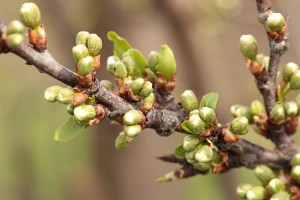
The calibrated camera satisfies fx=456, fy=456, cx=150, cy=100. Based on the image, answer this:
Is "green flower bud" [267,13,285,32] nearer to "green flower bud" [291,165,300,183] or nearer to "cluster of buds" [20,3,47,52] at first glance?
"green flower bud" [291,165,300,183]

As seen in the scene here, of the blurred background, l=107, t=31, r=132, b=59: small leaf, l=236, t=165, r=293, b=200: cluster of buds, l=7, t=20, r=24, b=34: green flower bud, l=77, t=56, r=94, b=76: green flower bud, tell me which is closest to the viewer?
l=7, t=20, r=24, b=34: green flower bud

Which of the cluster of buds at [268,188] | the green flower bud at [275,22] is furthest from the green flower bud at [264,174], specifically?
the green flower bud at [275,22]

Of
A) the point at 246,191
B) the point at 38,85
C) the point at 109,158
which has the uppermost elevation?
the point at 38,85

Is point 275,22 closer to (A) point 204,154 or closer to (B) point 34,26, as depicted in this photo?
(A) point 204,154

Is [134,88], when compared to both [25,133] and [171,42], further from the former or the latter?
[25,133]

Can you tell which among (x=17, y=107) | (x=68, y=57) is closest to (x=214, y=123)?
(x=68, y=57)

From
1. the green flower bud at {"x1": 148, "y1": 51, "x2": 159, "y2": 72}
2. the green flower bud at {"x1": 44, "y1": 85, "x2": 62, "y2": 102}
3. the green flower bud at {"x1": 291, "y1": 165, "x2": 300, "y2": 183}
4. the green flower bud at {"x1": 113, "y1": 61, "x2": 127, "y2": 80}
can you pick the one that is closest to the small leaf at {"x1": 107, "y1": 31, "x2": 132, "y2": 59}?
the green flower bud at {"x1": 148, "y1": 51, "x2": 159, "y2": 72}

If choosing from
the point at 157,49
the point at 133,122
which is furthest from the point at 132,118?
the point at 157,49

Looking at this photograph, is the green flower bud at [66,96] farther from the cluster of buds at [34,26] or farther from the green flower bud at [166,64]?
the green flower bud at [166,64]
